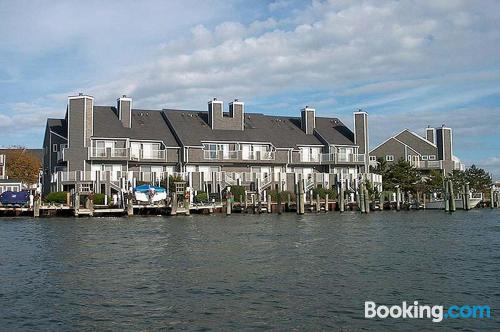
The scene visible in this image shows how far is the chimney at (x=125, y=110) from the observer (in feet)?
214

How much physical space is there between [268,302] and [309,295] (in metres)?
1.41

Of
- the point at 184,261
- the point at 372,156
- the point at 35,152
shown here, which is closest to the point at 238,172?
the point at 372,156

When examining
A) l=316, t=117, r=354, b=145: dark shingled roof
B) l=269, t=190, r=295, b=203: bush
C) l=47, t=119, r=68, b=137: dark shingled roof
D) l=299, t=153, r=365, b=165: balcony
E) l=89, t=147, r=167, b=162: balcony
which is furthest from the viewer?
l=316, t=117, r=354, b=145: dark shingled roof

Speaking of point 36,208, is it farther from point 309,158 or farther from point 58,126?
point 309,158

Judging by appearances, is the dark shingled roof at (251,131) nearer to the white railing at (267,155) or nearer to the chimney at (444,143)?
the white railing at (267,155)

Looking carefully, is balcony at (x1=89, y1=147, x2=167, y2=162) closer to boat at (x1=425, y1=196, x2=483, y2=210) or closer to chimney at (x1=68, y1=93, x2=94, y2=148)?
chimney at (x1=68, y1=93, x2=94, y2=148)

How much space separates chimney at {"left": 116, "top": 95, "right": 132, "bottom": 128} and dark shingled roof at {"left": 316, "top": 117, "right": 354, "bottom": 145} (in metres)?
23.1

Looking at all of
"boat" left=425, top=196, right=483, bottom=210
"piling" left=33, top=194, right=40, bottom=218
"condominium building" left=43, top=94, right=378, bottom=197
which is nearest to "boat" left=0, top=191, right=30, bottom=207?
"piling" left=33, top=194, right=40, bottom=218

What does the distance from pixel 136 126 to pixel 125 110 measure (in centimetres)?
208

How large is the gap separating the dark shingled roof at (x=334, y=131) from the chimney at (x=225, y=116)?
1035cm

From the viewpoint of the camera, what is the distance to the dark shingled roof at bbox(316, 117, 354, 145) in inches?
2874

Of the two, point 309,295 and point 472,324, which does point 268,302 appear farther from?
point 472,324

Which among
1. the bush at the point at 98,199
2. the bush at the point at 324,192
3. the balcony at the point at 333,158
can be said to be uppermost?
the balcony at the point at 333,158

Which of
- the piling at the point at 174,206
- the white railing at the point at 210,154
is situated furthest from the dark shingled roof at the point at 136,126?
the piling at the point at 174,206
